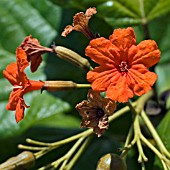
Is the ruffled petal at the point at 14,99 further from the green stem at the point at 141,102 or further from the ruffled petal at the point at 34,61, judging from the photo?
the green stem at the point at 141,102

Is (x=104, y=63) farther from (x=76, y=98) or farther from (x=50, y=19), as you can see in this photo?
(x=50, y=19)

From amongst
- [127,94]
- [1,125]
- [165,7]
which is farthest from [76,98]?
[127,94]

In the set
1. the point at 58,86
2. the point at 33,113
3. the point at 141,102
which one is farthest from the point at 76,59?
the point at 33,113

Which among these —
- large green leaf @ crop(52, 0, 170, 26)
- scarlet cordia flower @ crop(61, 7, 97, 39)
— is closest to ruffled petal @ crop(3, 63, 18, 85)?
scarlet cordia flower @ crop(61, 7, 97, 39)

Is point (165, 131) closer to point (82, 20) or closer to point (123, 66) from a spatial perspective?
point (123, 66)

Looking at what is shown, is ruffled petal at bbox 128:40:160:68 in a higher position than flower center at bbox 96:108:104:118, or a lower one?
higher

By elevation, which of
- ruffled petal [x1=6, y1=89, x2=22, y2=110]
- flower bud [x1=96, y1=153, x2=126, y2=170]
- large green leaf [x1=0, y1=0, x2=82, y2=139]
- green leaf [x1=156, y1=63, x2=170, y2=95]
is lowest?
flower bud [x1=96, y1=153, x2=126, y2=170]

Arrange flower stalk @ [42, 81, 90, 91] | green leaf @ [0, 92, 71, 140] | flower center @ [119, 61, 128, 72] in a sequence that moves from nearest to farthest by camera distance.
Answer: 1. flower center @ [119, 61, 128, 72]
2. flower stalk @ [42, 81, 90, 91]
3. green leaf @ [0, 92, 71, 140]

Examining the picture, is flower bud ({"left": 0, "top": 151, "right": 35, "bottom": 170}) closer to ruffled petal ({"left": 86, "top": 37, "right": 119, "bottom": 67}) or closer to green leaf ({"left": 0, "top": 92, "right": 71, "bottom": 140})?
green leaf ({"left": 0, "top": 92, "right": 71, "bottom": 140})
